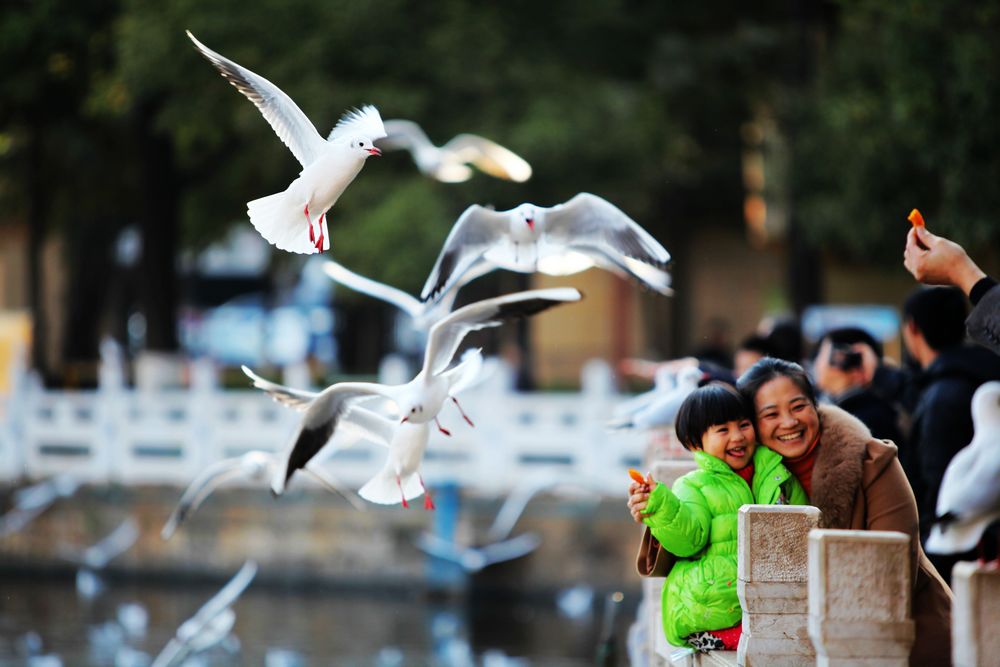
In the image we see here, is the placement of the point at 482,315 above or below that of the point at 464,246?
below

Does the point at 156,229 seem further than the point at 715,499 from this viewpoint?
Yes

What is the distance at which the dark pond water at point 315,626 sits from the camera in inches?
391

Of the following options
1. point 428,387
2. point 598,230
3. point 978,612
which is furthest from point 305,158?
point 978,612

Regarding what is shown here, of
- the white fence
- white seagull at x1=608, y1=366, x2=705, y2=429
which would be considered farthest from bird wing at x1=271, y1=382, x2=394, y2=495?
the white fence

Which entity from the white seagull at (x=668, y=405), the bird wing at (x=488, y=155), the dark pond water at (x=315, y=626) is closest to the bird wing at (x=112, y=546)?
the dark pond water at (x=315, y=626)

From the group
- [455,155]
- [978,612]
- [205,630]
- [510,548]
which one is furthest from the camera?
[510,548]

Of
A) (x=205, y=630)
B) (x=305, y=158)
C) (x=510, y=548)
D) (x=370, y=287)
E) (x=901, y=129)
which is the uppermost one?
(x=901, y=129)

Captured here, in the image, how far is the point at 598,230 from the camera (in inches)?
178

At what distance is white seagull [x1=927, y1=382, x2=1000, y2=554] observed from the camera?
3.21 meters

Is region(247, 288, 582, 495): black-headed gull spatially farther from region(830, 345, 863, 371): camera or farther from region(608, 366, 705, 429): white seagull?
region(830, 345, 863, 371): camera

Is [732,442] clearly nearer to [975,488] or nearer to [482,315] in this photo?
[975,488]

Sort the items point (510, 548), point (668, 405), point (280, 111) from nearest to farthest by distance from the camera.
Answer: point (280, 111) < point (668, 405) < point (510, 548)

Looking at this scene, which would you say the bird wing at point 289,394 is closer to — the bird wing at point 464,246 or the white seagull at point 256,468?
the white seagull at point 256,468

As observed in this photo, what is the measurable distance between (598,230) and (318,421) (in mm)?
1022
